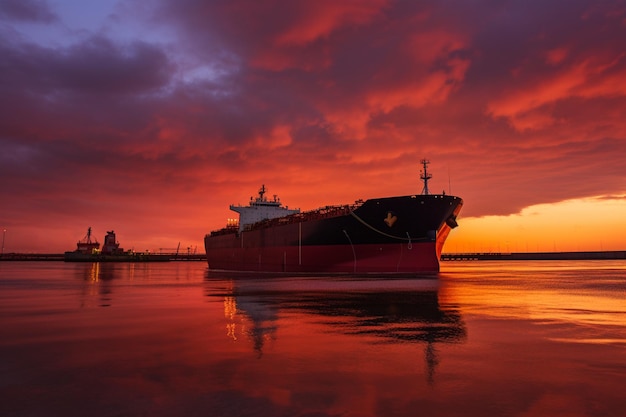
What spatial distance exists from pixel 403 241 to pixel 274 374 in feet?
105

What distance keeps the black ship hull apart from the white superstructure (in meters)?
21.2

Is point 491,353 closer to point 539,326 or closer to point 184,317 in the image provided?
point 539,326

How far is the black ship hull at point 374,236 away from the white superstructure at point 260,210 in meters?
21.2

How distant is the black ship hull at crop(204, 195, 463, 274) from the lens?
35.7 m

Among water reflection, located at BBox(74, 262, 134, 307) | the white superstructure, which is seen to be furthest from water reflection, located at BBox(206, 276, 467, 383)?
the white superstructure

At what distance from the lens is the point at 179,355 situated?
23.7 feet

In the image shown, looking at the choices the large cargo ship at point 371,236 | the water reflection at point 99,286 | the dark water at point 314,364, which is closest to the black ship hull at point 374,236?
the large cargo ship at point 371,236

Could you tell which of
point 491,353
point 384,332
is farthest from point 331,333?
point 491,353

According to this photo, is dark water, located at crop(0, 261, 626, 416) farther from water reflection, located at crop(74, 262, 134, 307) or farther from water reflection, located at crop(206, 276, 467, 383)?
water reflection, located at crop(74, 262, 134, 307)

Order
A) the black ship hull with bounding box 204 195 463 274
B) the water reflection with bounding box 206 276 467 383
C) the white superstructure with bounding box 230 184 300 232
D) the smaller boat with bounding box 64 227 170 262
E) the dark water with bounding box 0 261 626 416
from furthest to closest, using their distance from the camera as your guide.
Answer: the smaller boat with bounding box 64 227 170 262
the white superstructure with bounding box 230 184 300 232
the black ship hull with bounding box 204 195 463 274
the water reflection with bounding box 206 276 467 383
the dark water with bounding box 0 261 626 416

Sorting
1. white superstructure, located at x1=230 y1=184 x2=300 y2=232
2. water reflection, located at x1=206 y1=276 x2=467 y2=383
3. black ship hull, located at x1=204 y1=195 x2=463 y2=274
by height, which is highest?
white superstructure, located at x1=230 y1=184 x2=300 y2=232

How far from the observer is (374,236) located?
36.8 metres

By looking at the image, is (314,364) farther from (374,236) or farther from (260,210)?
(260,210)

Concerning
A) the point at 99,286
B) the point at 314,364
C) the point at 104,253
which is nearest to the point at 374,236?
the point at 99,286
